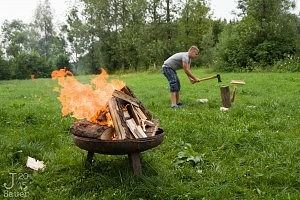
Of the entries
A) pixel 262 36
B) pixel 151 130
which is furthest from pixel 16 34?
pixel 151 130

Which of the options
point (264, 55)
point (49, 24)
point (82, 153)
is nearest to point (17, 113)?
point (82, 153)

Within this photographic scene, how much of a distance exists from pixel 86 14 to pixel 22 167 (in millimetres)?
39992

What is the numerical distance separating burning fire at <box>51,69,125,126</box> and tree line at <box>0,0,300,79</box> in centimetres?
2243

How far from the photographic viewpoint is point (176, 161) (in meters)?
6.68

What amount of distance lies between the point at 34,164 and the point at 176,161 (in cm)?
225

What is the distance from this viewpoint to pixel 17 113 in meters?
9.67

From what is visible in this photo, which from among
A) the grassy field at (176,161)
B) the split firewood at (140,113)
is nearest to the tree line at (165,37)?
the grassy field at (176,161)

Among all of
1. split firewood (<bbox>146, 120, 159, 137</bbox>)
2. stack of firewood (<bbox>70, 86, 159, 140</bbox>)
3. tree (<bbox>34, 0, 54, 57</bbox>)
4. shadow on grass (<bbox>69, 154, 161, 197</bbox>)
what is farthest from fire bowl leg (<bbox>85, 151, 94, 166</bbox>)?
tree (<bbox>34, 0, 54, 57</bbox>)

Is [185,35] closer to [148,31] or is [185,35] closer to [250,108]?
[148,31]

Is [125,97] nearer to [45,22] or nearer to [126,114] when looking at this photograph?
[126,114]

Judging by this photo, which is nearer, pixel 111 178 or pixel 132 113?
pixel 111 178

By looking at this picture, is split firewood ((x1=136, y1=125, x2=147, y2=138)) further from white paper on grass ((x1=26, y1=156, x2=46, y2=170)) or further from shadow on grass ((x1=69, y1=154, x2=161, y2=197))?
white paper on grass ((x1=26, y1=156, x2=46, y2=170))

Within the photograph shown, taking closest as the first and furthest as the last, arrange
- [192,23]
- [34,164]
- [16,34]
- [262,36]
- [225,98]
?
1. [34,164]
2. [225,98]
3. [262,36]
4. [192,23]
5. [16,34]

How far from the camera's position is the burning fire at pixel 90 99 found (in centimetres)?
612
